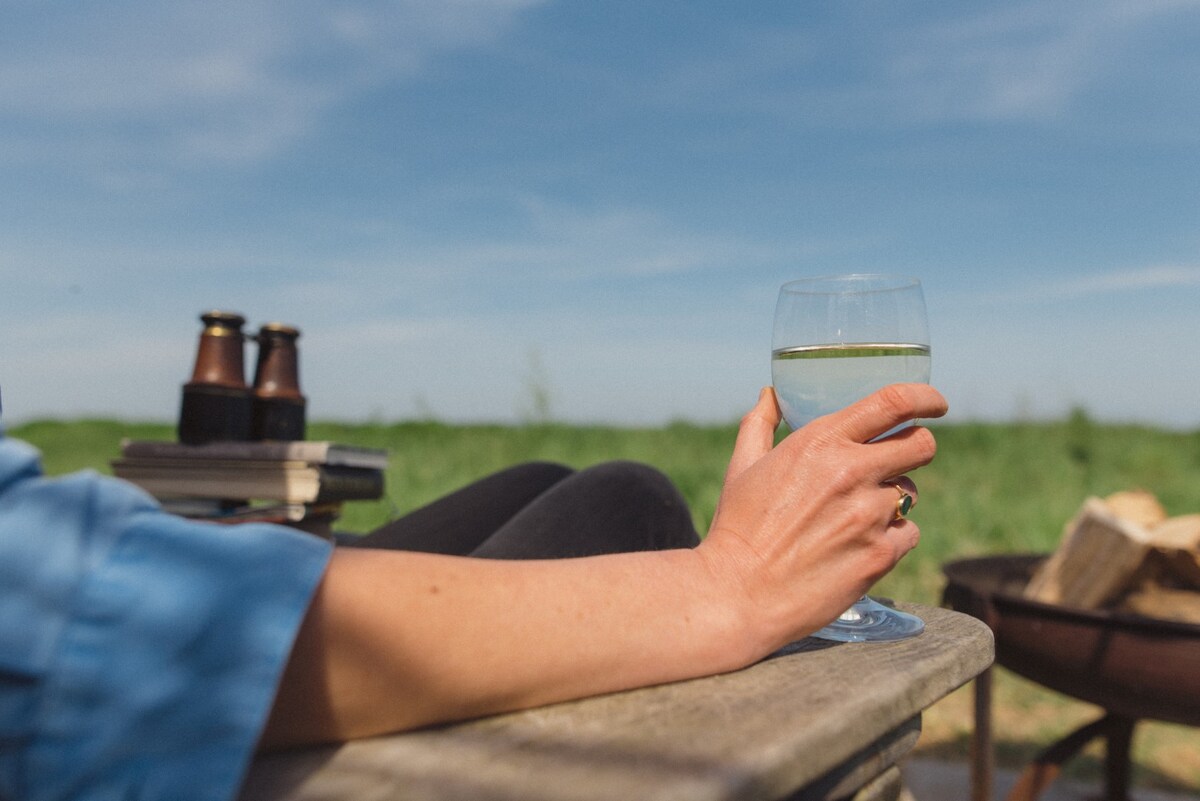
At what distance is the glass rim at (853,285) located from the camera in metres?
1.25

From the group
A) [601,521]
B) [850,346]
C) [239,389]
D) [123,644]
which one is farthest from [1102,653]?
[239,389]

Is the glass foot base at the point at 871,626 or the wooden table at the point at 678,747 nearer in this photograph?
the wooden table at the point at 678,747

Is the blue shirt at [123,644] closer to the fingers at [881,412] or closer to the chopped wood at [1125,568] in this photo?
the fingers at [881,412]

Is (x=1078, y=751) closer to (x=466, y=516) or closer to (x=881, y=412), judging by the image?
(x=466, y=516)

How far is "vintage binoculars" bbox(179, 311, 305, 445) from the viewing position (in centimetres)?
274

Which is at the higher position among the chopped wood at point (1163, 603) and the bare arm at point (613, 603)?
the bare arm at point (613, 603)

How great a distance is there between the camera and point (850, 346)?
3.98ft

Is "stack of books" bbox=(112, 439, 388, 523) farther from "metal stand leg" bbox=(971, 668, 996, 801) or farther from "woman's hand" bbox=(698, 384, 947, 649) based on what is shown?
"metal stand leg" bbox=(971, 668, 996, 801)

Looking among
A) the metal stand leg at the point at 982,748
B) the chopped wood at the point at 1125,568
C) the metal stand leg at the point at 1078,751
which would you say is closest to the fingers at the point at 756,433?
the metal stand leg at the point at 982,748

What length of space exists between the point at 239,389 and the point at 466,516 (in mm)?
1170

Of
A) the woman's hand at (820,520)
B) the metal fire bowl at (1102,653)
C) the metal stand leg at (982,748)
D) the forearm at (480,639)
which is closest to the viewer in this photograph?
the forearm at (480,639)

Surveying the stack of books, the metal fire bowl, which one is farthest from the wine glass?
the stack of books

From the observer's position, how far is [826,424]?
3.60 feet

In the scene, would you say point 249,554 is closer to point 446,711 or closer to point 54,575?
point 54,575
